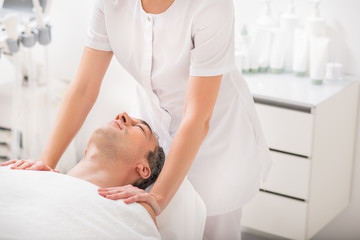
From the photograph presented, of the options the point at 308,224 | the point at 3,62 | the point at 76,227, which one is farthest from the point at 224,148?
the point at 3,62

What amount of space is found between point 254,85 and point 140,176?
0.98 m

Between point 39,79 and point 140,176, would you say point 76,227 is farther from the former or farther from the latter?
point 39,79

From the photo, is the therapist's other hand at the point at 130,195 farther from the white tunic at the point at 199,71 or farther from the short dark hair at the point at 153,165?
the white tunic at the point at 199,71

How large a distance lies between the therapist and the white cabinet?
0.49 m

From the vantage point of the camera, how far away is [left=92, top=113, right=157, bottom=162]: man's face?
170 centimetres

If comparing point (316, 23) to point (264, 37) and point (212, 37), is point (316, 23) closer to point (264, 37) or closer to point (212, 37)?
point (264, 37)

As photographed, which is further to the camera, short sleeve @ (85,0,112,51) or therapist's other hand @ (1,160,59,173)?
short sleeve @ (85,0,112,51)

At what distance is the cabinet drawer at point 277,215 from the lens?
248 cm

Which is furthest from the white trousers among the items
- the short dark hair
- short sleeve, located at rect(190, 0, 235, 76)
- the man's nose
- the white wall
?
the white wall

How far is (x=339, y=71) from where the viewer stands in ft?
8.15

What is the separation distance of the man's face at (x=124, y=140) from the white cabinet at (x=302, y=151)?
80cm

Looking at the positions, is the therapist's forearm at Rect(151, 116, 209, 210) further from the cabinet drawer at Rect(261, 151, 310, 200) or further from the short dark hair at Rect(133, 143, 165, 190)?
the cabinet drawer at Rect(261, 151, 310, 200)

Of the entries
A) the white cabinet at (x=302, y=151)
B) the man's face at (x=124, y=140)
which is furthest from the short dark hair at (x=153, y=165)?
the white cabinet at (x=302, y=151)

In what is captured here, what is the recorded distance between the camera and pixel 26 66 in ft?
8.73
